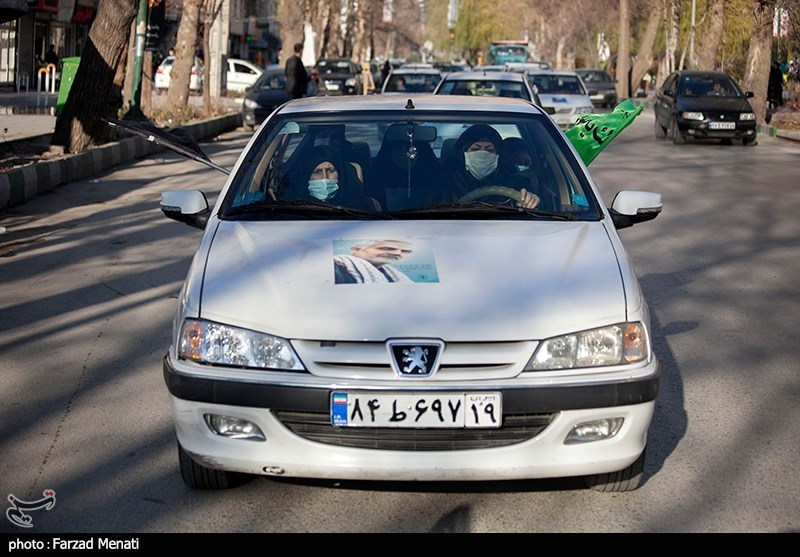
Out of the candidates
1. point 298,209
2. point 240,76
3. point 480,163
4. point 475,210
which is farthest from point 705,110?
point 240,76

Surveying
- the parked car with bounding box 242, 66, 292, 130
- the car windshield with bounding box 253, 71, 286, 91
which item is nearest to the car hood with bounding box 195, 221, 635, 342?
the parked car with bounding box 242, 66, 292, 130

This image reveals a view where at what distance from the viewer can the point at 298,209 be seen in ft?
17.1

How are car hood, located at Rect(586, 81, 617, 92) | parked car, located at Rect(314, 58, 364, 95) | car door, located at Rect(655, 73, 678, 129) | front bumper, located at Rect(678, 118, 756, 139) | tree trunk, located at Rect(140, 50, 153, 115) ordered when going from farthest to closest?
car hood, located at Rect(586, 81, 617, 92) < parked car, located at Rect(314, 58, 364, 95) < tree trunk, located at Rect(140, 50, 153, 115) < car door, located at Rect(655, 73, 678, 129) < front bumper, located at Rect(678, 118, 756, 139)

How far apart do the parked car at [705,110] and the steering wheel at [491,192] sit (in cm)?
2108

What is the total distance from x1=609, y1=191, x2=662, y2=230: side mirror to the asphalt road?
0.95 meters

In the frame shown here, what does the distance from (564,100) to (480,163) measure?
67.6ft

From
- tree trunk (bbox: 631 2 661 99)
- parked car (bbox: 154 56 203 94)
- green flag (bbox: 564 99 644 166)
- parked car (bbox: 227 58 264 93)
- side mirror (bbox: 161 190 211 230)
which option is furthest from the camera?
tree trunk (bbox: 631 2 661 99)

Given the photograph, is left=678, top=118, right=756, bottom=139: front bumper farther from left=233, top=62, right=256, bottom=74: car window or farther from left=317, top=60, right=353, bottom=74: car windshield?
left=233, top=62, right=256, bottom=74: car window

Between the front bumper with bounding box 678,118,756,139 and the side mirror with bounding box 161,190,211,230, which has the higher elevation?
the side mirror with bounding box 161,190,211,230

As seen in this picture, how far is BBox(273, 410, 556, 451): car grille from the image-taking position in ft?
13.4

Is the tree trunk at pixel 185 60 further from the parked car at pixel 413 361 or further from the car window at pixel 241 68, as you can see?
the parked car at pixel 413 361

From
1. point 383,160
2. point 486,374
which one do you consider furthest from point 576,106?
point 486,374

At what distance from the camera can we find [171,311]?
811 centimetres
